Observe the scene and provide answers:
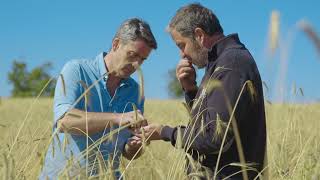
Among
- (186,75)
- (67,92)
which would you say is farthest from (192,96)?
(67,92)

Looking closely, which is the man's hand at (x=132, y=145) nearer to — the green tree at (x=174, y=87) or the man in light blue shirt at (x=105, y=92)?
the man in light blue shirt at (x=105, y=92)

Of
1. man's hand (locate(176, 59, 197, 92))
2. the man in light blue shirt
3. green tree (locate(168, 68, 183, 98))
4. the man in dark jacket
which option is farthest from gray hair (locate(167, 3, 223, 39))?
green tree (locate(168, 68, 183, 98))

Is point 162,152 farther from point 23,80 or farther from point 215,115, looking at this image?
point 23,80

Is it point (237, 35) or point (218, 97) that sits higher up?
point (237, 35)

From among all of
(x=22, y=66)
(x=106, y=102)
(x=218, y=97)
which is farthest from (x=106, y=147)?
(x=22, y=66)

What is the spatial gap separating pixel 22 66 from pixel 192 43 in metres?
65.7

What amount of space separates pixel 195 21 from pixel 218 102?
51 cm

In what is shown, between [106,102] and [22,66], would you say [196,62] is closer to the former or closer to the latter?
[106,102]

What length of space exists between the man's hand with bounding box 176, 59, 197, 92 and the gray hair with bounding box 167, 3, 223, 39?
209mm

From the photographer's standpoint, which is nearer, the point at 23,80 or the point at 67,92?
the point at 67,92

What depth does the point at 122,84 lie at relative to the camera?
3.43m

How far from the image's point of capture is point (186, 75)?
307cm

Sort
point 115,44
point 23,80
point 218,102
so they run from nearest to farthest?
point 218,102 < point 115,44 < point 23,80

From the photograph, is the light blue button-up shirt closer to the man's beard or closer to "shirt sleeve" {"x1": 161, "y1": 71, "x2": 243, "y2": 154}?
the man's beard
